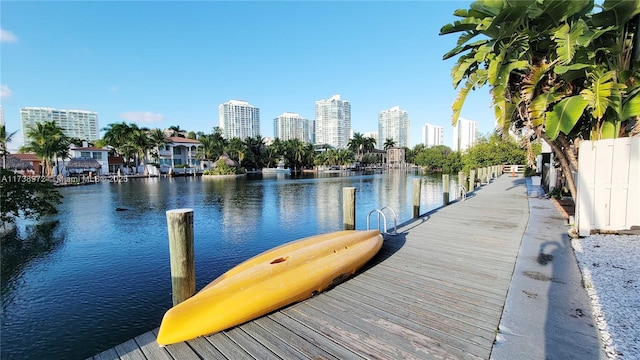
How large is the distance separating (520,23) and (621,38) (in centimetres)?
186

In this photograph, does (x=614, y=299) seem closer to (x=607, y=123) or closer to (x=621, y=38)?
(x=607, y=123)

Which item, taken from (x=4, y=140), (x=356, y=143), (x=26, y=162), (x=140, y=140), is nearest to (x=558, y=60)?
(x=4, y=140)

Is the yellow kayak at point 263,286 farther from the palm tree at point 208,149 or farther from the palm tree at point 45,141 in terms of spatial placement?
the palm tree at point 208,149

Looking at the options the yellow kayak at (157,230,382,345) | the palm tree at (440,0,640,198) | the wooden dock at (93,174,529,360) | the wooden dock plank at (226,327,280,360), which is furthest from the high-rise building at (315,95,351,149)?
the wooden dock plank at (226,327,280,360)

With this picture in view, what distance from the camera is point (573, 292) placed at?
350cm

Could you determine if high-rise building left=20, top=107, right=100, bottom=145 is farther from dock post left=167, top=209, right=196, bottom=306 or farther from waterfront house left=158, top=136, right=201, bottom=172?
dock post left=167, top=209, right=196, bottom=306

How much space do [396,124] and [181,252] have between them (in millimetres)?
181278

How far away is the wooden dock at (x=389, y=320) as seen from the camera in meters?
2.62

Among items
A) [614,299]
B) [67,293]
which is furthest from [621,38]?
[67,293]

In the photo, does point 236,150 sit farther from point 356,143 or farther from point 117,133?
point 356,143

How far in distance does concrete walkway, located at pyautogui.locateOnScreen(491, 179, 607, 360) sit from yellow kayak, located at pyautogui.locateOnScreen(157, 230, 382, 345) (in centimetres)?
194

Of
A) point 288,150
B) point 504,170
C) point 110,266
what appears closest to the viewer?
point 110,266

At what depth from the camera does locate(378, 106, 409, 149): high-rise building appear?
174125mm

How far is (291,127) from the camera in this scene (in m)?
169
